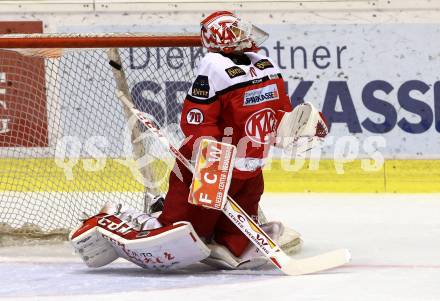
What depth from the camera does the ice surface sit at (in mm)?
4043

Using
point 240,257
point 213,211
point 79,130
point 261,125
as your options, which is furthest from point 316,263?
point 79,130

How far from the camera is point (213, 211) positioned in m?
4.54

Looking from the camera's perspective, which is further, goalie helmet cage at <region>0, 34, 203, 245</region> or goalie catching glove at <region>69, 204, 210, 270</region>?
goalie helmet cage at <region>0, 34, 203, 245</region>

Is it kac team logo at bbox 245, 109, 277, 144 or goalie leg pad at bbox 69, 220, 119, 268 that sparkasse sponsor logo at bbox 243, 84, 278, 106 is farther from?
goalie leg pad at bbox 69, 220, 119, 268

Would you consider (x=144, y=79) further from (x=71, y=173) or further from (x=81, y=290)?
(x=81, y=290)

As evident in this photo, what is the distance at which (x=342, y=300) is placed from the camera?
3875 mm

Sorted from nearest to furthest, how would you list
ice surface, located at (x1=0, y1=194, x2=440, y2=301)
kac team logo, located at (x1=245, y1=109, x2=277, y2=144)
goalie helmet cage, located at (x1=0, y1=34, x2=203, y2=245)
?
ice surface, located at (x1=0, y1=194, x2=440, y2=301)
kac team logo, located at (x1=245, y1=109, x2=277, y2=144)
goalie helmet cage, located at (x1=0, y1=34, x2=203, y2=245)

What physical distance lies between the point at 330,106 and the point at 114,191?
1.53 m

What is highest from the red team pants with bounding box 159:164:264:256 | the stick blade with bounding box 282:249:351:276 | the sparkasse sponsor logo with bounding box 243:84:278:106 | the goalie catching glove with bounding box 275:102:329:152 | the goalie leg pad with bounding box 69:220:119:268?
the sparkasse sponsor logo with bounding box 243:84:278:106

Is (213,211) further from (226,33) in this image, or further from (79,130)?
(79,130)

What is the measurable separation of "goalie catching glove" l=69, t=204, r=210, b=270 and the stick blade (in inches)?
11.9

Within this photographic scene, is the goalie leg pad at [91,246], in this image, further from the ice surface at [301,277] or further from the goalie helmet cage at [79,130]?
the goalie helmet cage at [79,130]

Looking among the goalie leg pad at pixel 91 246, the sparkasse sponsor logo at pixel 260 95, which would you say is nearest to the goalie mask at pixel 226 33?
the sparkasse sponsor logo at pixel 260 95

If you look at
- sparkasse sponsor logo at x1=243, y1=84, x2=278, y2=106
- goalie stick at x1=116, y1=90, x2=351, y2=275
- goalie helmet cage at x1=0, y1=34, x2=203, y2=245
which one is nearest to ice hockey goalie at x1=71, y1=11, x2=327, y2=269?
→ sparkasse sponsor logo at x1=243, y1=84, x2=278, y2=106
